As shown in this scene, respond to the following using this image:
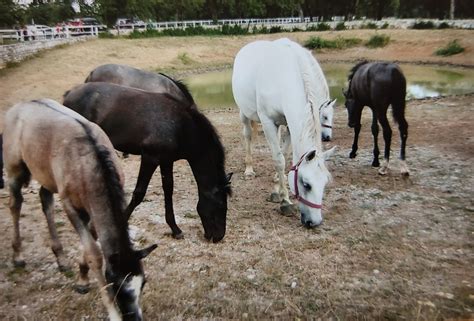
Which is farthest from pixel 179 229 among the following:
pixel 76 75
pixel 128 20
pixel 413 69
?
pixel 128 20

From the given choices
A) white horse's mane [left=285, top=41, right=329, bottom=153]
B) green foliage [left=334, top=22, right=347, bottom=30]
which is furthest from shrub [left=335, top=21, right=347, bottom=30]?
white horse's mane [left=285, top=41, right=329, bottom=153]

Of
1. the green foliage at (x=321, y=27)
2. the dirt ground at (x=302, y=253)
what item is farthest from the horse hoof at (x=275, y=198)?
the green foliage at (x=321, y=27)

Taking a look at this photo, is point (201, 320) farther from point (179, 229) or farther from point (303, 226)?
point (303, 226)

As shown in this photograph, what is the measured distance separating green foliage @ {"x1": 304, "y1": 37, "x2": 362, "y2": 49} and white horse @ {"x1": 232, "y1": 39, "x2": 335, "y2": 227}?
30.8 m

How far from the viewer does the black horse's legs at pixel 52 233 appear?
4.25m

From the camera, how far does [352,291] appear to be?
3777 mm

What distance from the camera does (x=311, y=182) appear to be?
4.62 meters

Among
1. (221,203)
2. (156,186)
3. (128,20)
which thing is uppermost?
(128,20)

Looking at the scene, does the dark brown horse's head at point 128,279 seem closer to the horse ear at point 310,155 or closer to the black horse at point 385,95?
the horse ear at point 310,155

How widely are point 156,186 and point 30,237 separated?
2309 millimetres

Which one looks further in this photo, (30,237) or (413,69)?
(413,69)

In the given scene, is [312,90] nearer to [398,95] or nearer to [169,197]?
[169,197]

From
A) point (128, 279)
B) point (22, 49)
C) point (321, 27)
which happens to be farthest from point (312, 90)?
point (321, 27)

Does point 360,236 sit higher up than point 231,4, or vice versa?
point 231,4
